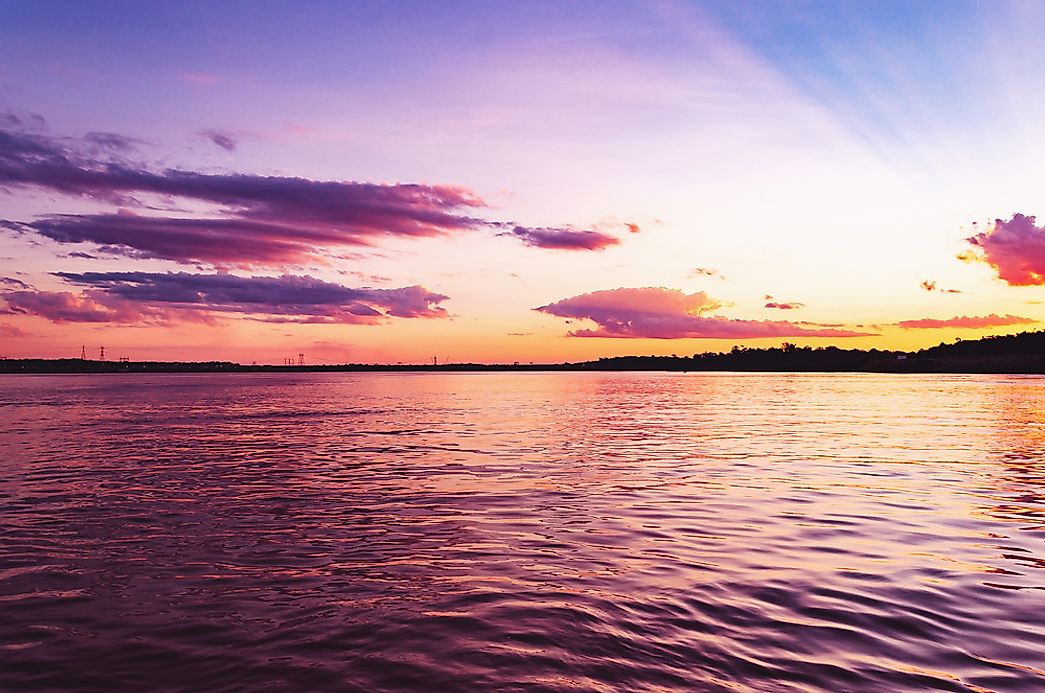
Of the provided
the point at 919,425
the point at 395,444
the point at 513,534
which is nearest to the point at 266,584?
the point at 513,534

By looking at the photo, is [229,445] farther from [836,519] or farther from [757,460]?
[836,519]

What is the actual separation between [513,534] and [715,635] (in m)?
6.34

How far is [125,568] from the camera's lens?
39.8ft

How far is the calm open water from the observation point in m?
7.86

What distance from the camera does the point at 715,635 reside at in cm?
869

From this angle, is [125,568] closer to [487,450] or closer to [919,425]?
[487,450]

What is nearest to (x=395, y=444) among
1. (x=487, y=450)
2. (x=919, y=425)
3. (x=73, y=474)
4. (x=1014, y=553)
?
(x=487, y=450)

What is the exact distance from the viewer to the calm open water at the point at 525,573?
786 cm

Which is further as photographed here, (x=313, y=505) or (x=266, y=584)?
(x=313, y=505)

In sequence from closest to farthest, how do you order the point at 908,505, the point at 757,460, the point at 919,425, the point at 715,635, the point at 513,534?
the point at 715,635 → the point at 513,534 → the point at 908,505 → the point at 757,460 → the point at 919,425

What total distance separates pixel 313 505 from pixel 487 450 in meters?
12.0

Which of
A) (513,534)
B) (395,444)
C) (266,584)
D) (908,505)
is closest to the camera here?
(266,584)

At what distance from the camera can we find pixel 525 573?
38.1ft

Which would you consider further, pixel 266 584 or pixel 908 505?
pixel 908 505
